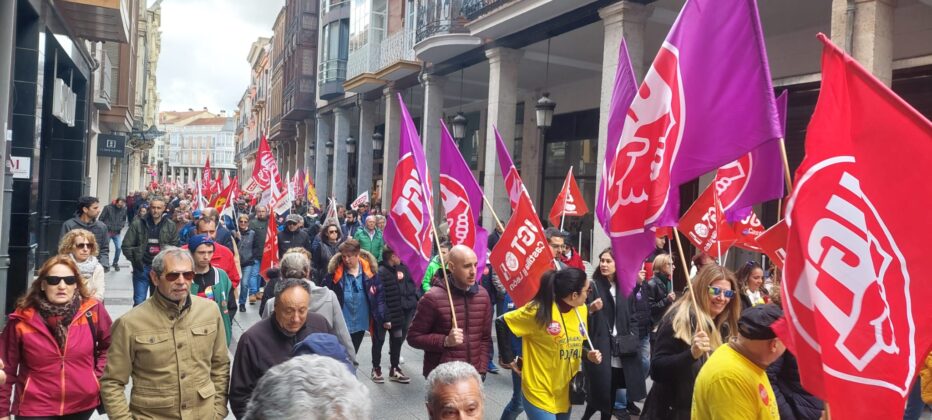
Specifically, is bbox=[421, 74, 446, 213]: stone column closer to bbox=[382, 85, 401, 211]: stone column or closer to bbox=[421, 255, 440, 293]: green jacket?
bbox=[382, 85, 401, 211]: stone column

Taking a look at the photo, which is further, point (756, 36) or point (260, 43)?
point (260, 43)

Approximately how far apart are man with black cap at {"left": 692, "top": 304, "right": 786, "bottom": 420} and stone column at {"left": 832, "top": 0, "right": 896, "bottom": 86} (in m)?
6.43

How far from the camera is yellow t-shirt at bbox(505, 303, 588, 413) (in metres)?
4.73

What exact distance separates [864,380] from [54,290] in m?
4.06

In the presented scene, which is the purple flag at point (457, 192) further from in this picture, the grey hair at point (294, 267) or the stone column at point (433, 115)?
the stone column at point (433, 115)

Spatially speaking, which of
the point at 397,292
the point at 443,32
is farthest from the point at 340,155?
the point at 397,292

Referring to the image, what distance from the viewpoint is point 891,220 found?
2.55 meters

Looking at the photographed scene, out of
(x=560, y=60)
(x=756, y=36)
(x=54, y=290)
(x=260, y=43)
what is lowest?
(x=54, y=290)

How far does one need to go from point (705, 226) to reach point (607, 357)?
3188mm

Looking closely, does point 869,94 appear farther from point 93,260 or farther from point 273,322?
point 93,260

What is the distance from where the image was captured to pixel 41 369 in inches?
159

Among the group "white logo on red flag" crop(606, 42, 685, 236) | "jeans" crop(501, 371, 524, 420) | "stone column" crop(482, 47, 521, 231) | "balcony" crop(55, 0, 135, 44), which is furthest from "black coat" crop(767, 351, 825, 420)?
"balcony" crop(55, 0, 135, 44)

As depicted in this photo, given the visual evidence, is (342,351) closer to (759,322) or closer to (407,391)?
(759,322)

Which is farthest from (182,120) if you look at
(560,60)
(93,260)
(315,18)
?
(93,260)
